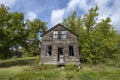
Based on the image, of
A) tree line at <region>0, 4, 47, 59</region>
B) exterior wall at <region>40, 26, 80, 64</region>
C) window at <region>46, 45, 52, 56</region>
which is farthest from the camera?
tree line at <region>0, 4, 47, 59</region>

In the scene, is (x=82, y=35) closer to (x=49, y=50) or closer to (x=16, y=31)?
(x=49, y=50)

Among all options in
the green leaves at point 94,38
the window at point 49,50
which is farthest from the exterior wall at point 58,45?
the green leaves at point 94,38

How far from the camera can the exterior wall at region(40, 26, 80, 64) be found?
2716 cm

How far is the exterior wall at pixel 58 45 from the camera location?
1069 inches

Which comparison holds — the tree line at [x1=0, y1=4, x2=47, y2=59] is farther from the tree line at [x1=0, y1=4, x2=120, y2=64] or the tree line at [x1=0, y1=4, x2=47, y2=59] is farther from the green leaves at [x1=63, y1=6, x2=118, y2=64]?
the green leaves at [x1=63, y1=6, x2=118, y2=64]

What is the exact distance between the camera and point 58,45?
27906 millimetres

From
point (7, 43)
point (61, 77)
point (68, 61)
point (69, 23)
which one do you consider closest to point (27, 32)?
point (7, 43)

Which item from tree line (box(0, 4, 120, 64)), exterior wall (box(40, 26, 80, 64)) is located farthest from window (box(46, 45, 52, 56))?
tree line (box(0, 4, 120, 64))

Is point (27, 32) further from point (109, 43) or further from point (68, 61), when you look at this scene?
point (109, 43)

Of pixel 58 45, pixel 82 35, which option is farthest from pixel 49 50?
pixel 82 35

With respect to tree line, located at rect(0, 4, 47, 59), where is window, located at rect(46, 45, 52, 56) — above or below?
below

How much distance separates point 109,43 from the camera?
3084 centimetres

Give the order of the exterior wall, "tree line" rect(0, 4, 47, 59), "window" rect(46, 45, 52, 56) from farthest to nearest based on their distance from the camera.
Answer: "tree line" rect(0, 4, 47, 59) → "window" rect(46, 45, 52, 56) → the exterior wall

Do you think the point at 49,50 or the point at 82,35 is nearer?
the point at 49,50
